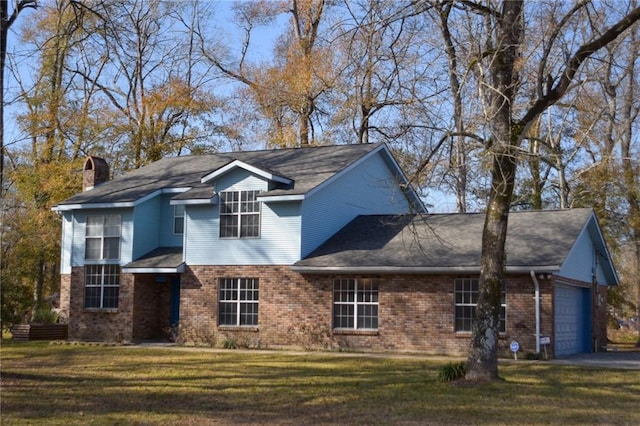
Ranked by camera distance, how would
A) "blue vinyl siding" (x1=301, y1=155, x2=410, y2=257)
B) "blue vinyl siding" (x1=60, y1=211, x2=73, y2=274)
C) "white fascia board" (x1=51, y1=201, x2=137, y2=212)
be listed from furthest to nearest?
"blue vinyl siding" (x1=60, y1=211, x2=73, y2=274) → "white fascia board" (x1=51, y1=201, x2=137, y2=212) → "blue vinyl siding" (x1=301, y1=155, x2=410, y2=257)

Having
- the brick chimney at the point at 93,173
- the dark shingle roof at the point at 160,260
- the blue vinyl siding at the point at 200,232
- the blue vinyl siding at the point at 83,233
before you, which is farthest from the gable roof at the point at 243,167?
the dark shingle roof at the point at 160,260

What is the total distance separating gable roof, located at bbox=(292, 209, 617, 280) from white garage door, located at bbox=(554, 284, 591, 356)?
1.69 m

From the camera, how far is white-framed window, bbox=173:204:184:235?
28.5 m

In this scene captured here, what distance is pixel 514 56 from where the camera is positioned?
15.9 metres

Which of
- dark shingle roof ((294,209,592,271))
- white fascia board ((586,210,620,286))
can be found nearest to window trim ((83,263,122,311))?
dark shingle roof ((294,209,592,271))

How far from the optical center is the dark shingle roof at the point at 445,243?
2217 centimetres

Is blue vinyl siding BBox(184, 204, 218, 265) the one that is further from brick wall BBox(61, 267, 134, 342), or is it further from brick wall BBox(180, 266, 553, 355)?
brick wall BBox(61, 267, 134, 342)

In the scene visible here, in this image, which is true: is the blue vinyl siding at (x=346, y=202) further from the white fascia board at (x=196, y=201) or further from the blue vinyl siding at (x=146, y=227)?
the blue vinyl siding at (x=146, y=227)

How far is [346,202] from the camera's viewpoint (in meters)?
27.2

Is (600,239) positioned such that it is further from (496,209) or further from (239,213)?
(239,213)

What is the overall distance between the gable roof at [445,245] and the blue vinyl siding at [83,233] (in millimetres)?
→ 7056

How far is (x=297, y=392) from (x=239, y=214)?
1147cm

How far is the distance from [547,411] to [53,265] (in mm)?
39279

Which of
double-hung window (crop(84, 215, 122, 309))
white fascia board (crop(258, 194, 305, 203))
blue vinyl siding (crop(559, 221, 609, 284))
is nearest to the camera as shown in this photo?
blue vinyl siding (crop(559, 221, 609, 284))
